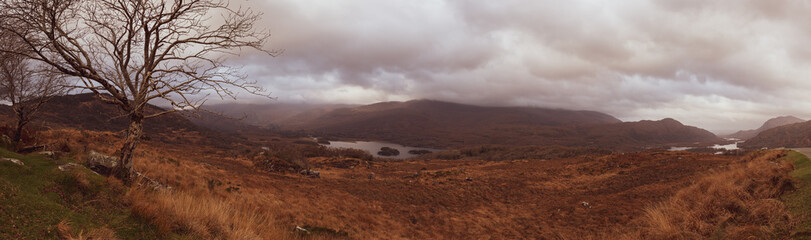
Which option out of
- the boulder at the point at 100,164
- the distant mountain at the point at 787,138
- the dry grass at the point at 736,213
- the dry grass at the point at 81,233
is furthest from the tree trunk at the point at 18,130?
the distant mountain at the point at 787,138

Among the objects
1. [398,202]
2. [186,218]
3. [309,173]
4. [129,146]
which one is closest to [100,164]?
[129,146]

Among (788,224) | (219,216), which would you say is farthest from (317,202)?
(788,224)

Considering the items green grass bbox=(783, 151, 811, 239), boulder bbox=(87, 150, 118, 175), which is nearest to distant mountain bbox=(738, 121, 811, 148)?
green grass bbox=(783, 151, 811, 239)

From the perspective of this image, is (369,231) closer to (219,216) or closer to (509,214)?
(219,216)

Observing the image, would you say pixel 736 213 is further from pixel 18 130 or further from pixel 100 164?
pixel 18 130

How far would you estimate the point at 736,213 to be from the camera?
259 inches

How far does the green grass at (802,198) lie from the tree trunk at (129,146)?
12.1 metres

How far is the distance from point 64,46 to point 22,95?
1182 cm

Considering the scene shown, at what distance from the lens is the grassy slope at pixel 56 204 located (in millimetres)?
3512

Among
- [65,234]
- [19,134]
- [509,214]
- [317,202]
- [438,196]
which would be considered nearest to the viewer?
[65,234]

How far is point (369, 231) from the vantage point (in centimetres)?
1260

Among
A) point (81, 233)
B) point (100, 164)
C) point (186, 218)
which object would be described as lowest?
point (186, 218)

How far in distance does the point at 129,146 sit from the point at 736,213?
44.8ft

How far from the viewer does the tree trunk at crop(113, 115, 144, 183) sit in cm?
649
